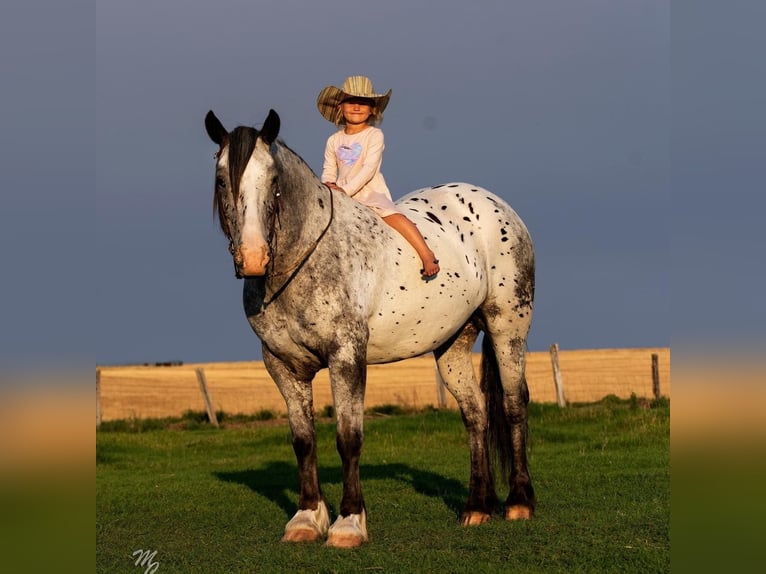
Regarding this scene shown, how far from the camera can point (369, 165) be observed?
772 centimetres

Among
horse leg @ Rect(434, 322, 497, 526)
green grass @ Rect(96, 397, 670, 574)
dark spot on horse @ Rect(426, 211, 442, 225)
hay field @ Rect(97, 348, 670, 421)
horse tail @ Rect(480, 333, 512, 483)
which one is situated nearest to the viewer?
green grass @ Rect(96, 397, 670, 574)

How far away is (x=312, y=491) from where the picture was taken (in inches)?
299

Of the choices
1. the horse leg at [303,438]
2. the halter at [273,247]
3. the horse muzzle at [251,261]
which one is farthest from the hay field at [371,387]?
the horse muzzle at [251,261]

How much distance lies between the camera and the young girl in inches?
305

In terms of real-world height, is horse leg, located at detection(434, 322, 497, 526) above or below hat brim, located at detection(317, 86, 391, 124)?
below

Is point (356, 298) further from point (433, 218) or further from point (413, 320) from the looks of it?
point (433, 218)

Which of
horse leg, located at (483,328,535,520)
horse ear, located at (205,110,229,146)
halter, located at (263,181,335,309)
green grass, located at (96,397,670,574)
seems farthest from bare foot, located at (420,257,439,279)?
green grass, located at (96,397,670,574)

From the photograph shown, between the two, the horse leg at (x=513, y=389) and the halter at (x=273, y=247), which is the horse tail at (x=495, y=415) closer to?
the horse leg at (x=513, y=389)

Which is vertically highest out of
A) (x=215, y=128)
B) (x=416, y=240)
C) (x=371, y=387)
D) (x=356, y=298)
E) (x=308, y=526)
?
(x=215, y=128)

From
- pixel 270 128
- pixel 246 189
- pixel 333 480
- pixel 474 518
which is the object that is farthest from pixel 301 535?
pixel 333 480

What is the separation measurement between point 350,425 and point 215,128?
93.6 inches

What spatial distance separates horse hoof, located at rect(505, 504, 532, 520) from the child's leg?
229 centimetres

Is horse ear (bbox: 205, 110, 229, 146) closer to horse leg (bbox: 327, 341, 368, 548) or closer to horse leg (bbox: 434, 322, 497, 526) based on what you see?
horse leg (bbox: 327, 341, 368, 548)
